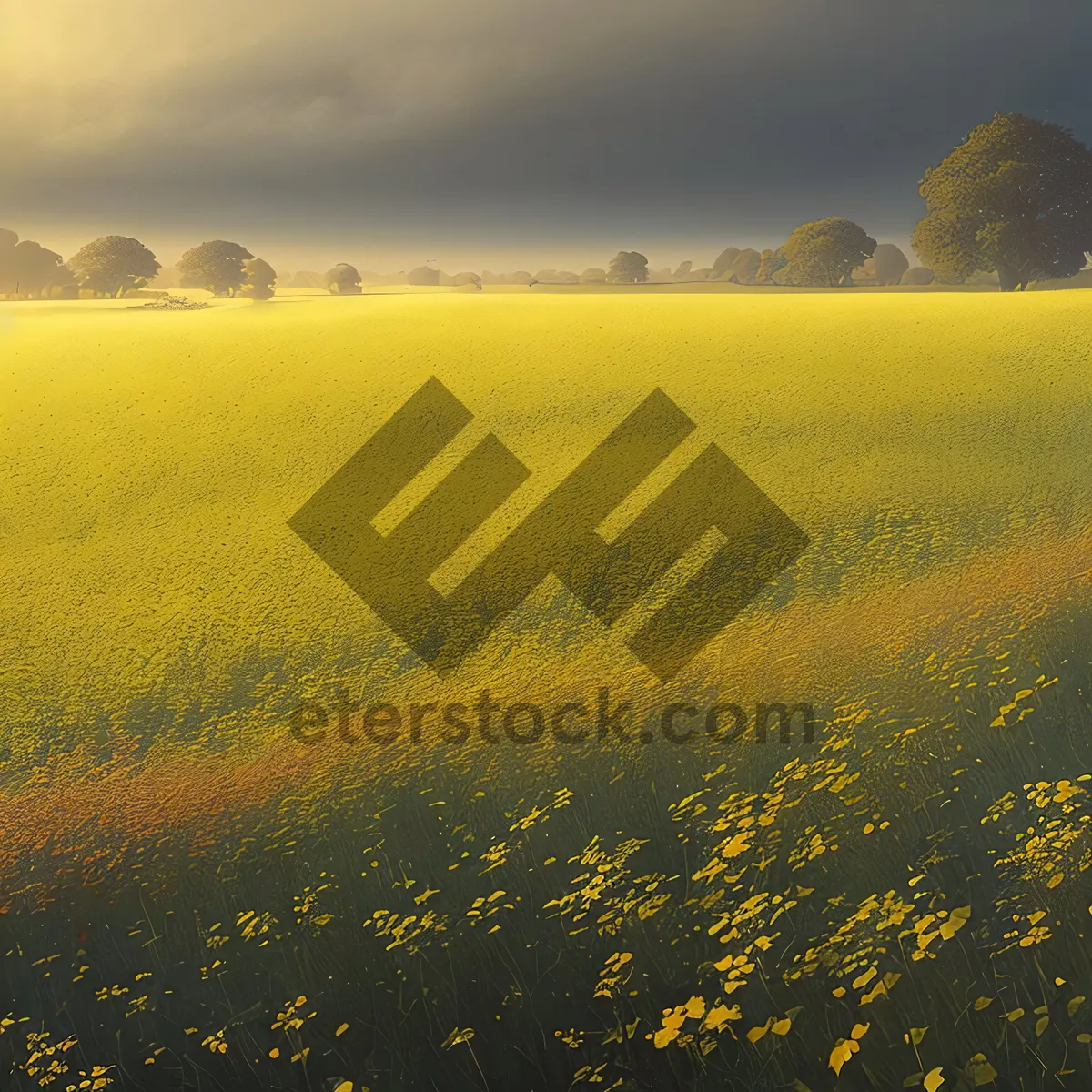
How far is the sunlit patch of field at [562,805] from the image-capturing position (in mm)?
A: 9906

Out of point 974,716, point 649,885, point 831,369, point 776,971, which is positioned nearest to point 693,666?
point 974,716

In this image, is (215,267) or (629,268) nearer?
(215,267)

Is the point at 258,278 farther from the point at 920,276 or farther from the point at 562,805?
the point at 562,805

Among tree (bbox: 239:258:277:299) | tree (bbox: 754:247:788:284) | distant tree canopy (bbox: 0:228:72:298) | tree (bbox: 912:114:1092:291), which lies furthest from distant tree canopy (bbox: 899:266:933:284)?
distant tree canopy (bbox: 0:228:72:298)

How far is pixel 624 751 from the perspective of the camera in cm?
1462

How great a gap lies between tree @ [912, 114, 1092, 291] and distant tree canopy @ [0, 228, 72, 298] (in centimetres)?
9293

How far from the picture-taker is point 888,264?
156000 millimetres

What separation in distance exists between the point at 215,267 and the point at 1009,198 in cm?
7995

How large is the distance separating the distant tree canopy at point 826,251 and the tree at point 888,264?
64085mm

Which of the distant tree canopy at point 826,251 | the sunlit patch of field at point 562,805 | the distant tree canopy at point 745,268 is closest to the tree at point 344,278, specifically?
the distant tree canopy at point 745,268

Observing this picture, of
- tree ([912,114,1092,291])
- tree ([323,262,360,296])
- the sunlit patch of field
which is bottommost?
the sunlit patch of field

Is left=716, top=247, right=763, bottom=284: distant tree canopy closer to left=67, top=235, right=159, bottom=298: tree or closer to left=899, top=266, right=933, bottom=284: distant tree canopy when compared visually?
left=899, top=266, right=933, bottom=284: distant tree canopy

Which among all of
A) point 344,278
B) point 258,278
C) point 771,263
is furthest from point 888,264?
point 258,278

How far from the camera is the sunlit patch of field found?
991cm
